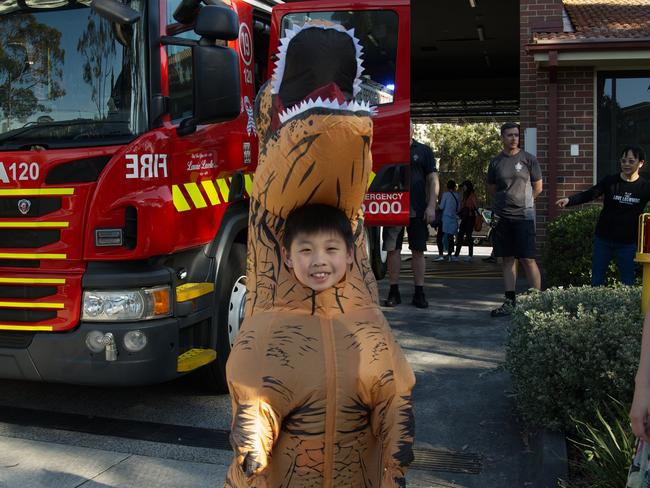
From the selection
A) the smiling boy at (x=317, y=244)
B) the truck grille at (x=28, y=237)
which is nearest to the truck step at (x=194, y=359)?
the truck grille at (x=28, y=237)

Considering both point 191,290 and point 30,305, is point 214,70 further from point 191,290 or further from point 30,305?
point 30,305

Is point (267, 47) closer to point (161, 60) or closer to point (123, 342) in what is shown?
point (161, 60)

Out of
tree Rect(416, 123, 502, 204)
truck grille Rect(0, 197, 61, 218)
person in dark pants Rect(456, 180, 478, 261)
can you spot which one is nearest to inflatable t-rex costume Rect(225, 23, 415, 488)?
truck grille Rect(0, 197, 61, 218)

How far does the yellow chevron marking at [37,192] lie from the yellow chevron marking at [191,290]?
834 mm

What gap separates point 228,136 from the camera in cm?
491

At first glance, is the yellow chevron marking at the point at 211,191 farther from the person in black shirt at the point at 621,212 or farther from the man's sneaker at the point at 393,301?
the man's sneaker at the point at 393,301

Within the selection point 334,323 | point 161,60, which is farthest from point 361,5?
point 334,323

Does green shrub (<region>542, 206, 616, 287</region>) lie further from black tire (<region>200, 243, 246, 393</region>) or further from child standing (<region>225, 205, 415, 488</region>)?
child standing (<region>225, 205, 415, 488</region>)

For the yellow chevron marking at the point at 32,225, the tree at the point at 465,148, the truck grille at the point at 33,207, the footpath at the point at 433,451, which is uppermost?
the tree at the point at 465,148

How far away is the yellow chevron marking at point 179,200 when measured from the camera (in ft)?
14.2

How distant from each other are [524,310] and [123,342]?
2355 mm

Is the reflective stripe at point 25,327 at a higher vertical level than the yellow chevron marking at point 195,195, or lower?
lower

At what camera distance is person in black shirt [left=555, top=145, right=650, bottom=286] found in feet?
21.1

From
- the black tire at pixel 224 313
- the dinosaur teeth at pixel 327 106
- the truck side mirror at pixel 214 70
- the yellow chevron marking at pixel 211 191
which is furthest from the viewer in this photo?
the black tire at pixel 224 313
